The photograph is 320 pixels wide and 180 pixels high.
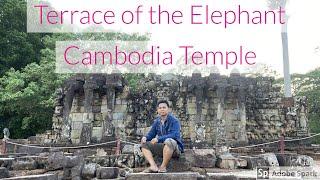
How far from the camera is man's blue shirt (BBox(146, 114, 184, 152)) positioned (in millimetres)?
6109

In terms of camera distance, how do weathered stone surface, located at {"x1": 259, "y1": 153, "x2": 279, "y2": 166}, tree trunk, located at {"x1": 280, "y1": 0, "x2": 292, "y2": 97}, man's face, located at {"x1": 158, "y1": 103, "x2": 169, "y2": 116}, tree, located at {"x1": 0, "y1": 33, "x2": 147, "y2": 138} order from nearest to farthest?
man's face, located at {"x1": 158, "y1": 103, "x2": 169, "y2": 116} < weathered stone surface, located at {"x1": 259, "y1": 153, "x2": 279, "y2": 166} < tree, located at {"x1": 0, "y1": 33, "x2": 147, "y2": 138} < tree trunk, located at {"x1": 280, "y1": 0, "x2": 292, "y2": 97}

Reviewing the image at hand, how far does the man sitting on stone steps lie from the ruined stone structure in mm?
9374

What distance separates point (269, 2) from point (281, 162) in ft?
55.0

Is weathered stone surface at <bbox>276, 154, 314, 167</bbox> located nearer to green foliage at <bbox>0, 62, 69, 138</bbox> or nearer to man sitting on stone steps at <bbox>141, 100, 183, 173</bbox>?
man sitting on stone steps at <bbox>141, 100, 183, 173</bbox>

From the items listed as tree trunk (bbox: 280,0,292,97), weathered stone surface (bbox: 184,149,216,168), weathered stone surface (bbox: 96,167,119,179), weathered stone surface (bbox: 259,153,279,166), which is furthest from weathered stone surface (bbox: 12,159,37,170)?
tree trunk (bbox: 280,0,292,97)

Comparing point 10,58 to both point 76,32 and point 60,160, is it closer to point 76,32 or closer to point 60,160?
point 76,32

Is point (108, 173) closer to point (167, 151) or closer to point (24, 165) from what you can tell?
point (167, 151)

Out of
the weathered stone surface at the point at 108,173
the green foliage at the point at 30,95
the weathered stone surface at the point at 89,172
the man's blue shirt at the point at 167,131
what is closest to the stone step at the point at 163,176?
the man's blue shirt at the point at 167,131

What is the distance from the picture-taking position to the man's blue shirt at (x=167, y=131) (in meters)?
6.11

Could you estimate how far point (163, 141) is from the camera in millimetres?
6094

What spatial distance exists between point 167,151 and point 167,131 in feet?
1.42

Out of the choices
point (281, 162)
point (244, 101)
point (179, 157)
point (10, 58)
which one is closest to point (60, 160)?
point (179, 157)

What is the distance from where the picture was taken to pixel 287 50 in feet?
73.4

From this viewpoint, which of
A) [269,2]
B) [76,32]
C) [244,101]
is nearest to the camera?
[244,101]
